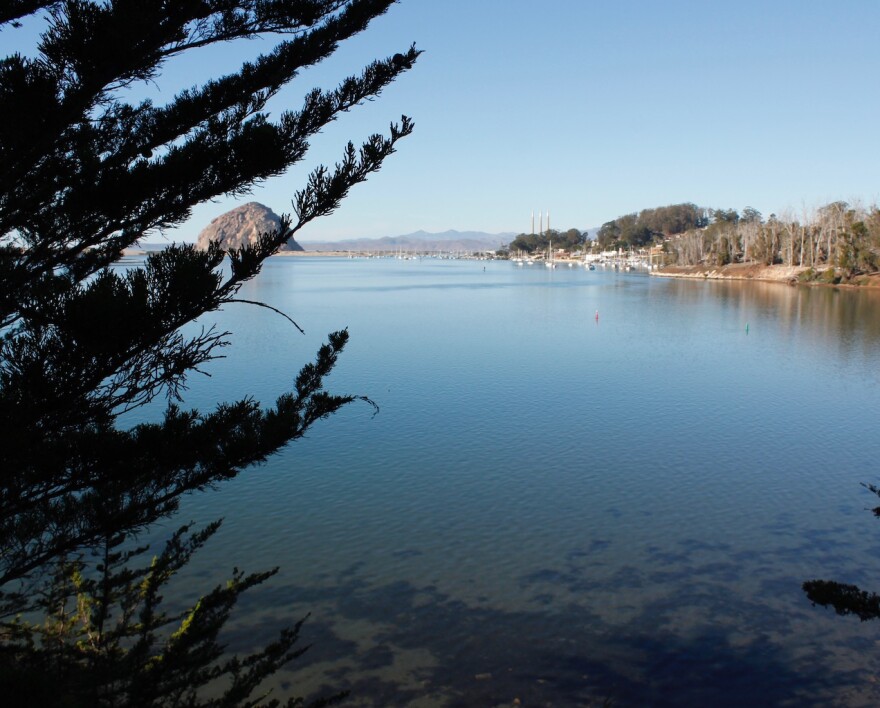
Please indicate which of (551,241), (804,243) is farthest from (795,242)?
(551,241)

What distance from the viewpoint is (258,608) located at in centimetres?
830

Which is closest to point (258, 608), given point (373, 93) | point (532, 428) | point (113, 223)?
point (113, 223)

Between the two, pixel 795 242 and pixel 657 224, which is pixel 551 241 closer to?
pixel 657 224

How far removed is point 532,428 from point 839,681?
9.15m

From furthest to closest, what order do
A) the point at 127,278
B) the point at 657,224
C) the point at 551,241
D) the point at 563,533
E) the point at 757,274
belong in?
the point at 551,241
the point at 657,224
the point at 757,274
the point at 563,533
the point at 127,278

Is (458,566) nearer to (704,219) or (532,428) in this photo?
(532,428)

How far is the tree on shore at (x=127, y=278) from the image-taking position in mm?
3855

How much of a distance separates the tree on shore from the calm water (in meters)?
3.20

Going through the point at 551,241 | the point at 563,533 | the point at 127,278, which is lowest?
the point at 563,533

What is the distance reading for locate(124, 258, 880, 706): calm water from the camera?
23.7 ft

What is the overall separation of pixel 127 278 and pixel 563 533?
7.94m

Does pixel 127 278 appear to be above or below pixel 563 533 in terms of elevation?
above

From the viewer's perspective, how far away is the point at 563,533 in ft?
34.4

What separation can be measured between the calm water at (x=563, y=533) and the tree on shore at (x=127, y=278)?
3199 mm
